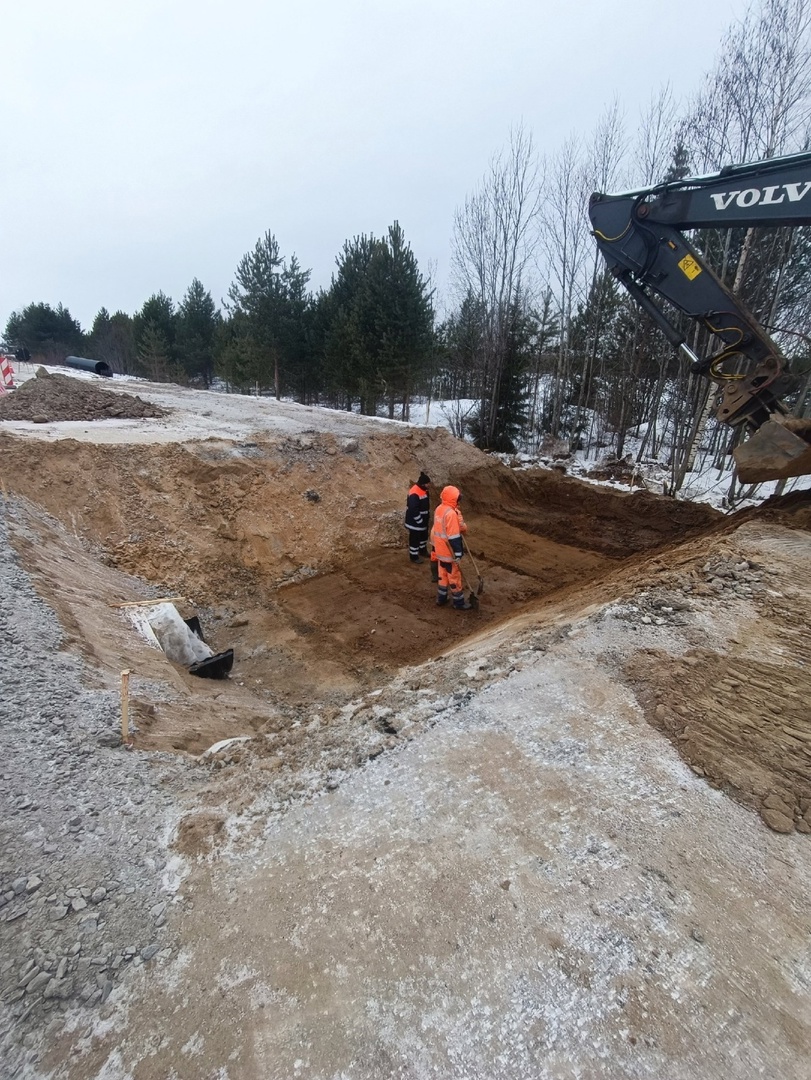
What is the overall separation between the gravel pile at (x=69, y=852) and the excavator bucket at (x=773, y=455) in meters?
6.90

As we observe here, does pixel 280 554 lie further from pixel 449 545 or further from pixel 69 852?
pixel 69 852

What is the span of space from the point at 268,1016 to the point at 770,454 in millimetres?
6932

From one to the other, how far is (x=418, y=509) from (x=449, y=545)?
183 cm

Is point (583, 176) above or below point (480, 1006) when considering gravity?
above

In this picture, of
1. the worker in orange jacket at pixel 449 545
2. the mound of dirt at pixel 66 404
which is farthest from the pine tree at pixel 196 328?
the worker in orange jacket at pixel 449 545

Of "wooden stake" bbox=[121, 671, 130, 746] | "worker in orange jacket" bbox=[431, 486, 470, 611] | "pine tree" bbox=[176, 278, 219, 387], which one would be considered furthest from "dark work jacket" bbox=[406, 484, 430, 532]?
"pine tree" bbox=[176, 278, 219, 387]

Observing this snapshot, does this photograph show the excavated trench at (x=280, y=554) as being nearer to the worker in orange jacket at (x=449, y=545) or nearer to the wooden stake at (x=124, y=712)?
the wooden stake at (x=124, y=712)

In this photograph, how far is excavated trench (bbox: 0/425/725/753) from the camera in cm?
586

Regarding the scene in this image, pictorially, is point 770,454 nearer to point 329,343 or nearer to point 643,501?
point 643,501

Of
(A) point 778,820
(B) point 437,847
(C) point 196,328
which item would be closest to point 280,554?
(B) point 437,847

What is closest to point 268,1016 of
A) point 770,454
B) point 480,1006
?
point 480,1006

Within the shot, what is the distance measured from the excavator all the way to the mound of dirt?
10.9 m

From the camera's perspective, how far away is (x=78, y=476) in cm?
850

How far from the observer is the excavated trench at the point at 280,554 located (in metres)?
5.86
